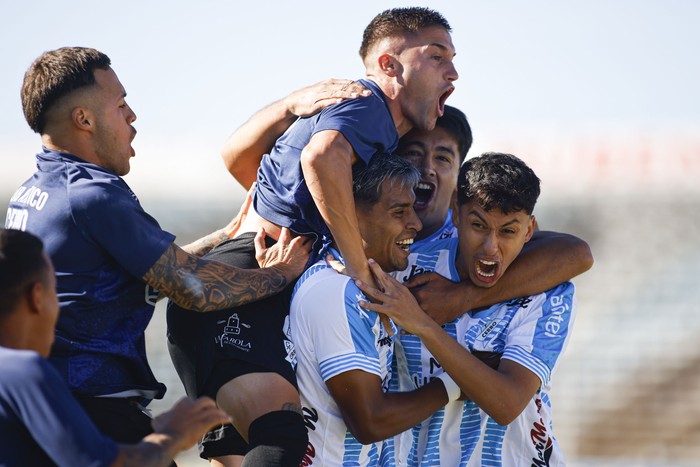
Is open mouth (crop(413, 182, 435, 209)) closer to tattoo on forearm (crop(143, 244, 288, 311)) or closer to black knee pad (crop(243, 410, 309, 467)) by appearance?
tattoo on forearm (crop(143, 244, 288, 311))

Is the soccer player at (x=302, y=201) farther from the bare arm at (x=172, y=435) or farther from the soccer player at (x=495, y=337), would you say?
the bare arm at (x=172, y=435)

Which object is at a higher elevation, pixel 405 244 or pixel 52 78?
pixel 52 78

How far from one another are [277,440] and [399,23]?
8.15 ft

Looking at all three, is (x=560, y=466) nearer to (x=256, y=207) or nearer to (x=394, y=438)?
(x=394, y=438)

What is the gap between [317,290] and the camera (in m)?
4.92

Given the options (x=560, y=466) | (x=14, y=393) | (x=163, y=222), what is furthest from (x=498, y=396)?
(x=163, y=222)

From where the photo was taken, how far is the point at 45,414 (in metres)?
3.27

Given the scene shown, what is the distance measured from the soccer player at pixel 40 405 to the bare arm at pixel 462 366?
146 centimetres

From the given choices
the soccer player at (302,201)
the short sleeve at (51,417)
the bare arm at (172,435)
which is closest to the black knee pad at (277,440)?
the soccer player at (302,201)

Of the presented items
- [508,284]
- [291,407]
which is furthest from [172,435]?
[508,284]

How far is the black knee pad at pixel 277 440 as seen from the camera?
15.1ft

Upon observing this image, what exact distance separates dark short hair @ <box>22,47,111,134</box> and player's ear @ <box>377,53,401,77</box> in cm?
169

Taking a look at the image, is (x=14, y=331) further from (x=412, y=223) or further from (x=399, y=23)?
(x=399, y=23)

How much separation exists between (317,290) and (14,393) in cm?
189
